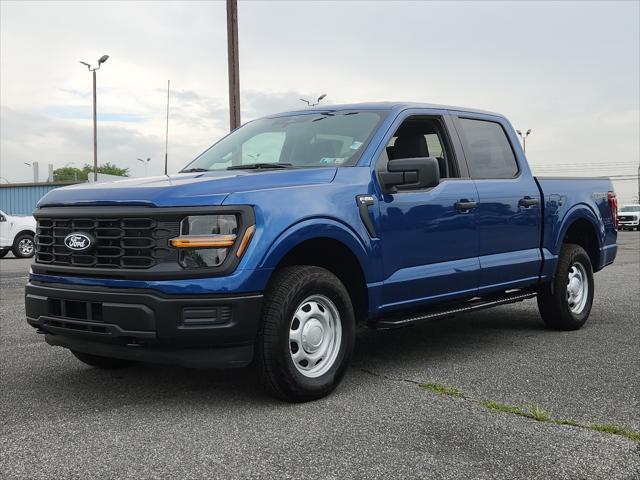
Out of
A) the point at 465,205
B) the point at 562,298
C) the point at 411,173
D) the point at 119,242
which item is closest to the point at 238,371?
the point at 119,242

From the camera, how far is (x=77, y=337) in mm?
4305

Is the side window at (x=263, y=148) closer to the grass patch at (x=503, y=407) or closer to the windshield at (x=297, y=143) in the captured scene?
the windshield at (x=297, y=143)

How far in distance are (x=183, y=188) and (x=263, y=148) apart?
5.38 ft

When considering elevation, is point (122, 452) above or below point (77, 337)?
below

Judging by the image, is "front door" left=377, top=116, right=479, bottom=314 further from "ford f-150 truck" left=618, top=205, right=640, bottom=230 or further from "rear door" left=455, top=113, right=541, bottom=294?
"ford f-150 truck" left=618, top=205, right=640, bottom=230

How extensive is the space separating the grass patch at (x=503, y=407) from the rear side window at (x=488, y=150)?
2.11 m

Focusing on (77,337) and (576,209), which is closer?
(77,337)

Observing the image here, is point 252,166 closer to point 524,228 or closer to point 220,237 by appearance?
point 220,237

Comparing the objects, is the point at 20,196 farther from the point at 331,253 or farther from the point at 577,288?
the point at 331,253

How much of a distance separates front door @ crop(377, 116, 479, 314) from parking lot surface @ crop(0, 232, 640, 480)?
1.91 ft

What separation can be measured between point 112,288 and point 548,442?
2.44m

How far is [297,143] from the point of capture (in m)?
5.39

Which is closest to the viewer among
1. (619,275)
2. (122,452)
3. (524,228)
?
(122,452)

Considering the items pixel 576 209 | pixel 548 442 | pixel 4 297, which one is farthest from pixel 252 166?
pixel 4 297
